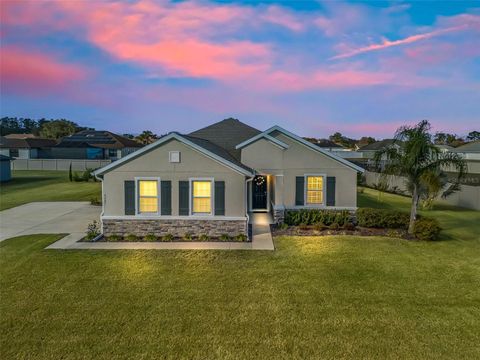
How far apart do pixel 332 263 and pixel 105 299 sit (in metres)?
6.44

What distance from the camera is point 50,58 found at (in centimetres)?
2228

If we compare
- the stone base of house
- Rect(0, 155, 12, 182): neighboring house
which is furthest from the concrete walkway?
Rect(0, 155, 12, 182): neighboring house

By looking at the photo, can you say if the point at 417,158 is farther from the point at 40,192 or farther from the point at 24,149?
the point at 24,149

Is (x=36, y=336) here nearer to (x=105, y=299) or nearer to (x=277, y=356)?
(x=105, y=299)

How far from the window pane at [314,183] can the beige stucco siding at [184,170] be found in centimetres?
391

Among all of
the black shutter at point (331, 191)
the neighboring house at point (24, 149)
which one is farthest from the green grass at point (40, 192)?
the neighboring house at point (24, 149)

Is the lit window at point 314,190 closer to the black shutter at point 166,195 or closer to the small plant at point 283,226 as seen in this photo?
the small plant at point 283,226

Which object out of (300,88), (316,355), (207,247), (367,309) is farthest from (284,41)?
(316,355)

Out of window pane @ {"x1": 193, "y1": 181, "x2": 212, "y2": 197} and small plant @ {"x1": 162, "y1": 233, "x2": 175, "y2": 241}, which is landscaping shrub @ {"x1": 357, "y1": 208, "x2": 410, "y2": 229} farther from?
small plant @ {"x1": 162, "y1": 233, "x2": 175, "y2": 241}

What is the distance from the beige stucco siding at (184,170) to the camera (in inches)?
486

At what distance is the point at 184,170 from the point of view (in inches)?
487

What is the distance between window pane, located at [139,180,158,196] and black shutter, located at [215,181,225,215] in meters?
2.42

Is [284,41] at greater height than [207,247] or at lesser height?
greater

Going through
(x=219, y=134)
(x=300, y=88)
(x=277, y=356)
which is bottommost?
(x=277, y=356)
